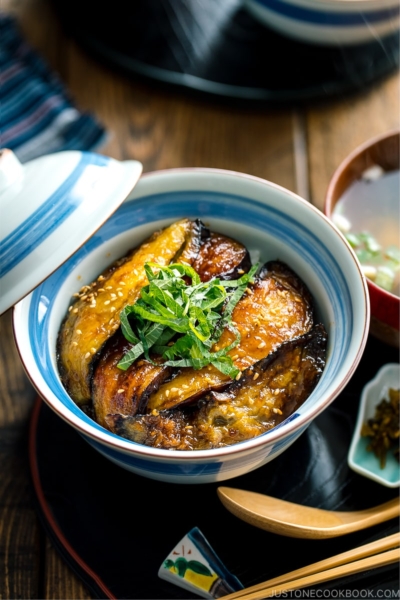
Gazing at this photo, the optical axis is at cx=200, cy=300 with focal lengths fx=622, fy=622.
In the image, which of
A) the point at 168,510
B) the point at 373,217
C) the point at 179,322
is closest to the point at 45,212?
the point at 179,322

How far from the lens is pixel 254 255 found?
82.1 inches

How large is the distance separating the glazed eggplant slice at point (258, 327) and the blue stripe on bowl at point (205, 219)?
0.09m

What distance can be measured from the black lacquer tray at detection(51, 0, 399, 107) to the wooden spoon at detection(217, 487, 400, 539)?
189cm

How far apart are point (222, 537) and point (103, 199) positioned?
3.36 ft

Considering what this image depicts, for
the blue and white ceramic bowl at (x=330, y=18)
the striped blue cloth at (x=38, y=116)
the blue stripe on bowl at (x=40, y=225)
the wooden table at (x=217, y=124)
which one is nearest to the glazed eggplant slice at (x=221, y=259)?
the blue stripe on bowl at (x=40, y=225)

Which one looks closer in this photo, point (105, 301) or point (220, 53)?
point (105, 301)

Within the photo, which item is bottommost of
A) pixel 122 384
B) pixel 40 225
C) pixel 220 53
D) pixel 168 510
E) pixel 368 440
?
pixel 168 510

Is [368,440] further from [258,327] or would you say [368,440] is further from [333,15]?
[333,15]

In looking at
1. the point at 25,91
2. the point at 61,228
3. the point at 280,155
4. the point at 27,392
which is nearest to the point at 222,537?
the point at 27,392

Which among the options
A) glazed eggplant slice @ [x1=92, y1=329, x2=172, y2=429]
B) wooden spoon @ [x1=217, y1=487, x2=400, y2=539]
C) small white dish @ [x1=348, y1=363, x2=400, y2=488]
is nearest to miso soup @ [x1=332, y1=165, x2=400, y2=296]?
small white dish @ [x1=348, y1=363, x2=400, y2=488]

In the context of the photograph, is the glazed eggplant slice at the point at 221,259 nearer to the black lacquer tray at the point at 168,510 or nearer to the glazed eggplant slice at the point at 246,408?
the glazed eggplant slice at the point at 246,408

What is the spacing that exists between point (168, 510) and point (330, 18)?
2.14 meters

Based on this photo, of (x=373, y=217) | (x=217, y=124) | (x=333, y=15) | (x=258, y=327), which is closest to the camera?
(x=258, y=327)

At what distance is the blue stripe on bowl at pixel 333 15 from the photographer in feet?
8.77
